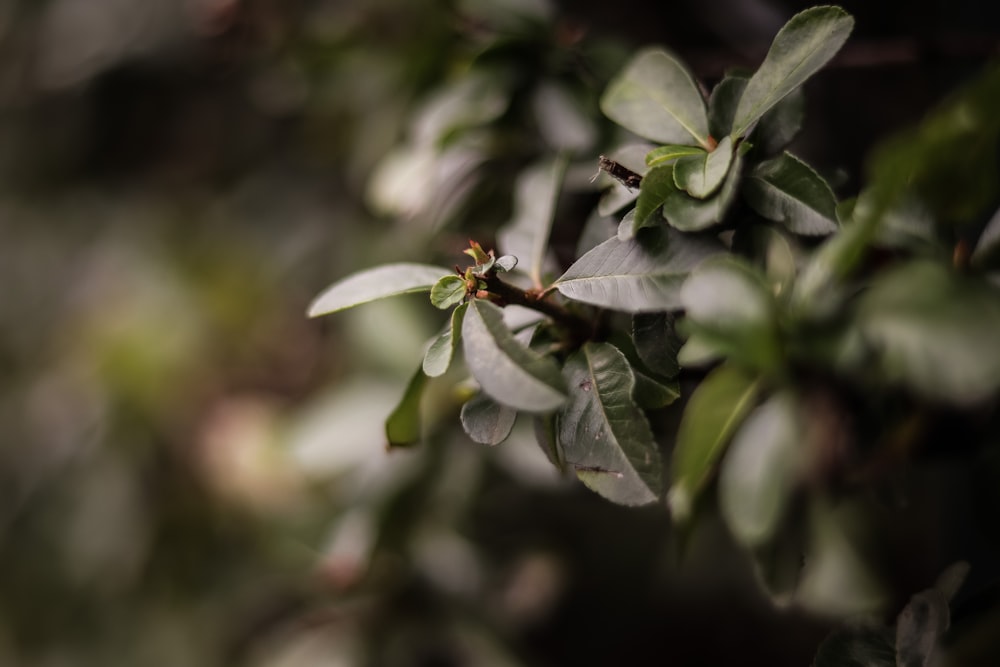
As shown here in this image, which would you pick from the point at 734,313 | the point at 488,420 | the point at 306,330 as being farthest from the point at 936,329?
the point at 306,330

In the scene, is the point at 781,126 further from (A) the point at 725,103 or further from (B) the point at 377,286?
(B) the point at 377,286

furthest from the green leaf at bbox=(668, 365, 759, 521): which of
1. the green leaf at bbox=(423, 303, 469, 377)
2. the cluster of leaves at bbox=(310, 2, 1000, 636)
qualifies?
the green leaf at bbox=(423, 303, 469, 377)

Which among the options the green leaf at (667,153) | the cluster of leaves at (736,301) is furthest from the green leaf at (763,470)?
the green leaf at (667,153)

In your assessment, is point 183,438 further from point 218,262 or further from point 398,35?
point 398,35

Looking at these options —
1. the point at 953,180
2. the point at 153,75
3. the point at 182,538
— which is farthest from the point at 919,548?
the point at 153,75

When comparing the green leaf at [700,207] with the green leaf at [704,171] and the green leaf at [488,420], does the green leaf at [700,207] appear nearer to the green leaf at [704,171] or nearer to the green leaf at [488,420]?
the green leaf at [704,171]

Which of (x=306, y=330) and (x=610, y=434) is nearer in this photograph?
(x=610, y=434)
